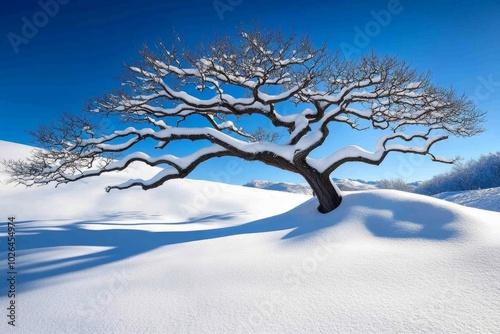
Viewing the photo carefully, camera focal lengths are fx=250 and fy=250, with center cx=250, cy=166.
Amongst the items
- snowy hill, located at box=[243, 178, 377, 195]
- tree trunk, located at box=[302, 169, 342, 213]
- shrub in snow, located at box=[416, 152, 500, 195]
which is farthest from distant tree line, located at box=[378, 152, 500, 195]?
tree trunk, located at box=[302, 169, 342, 213]

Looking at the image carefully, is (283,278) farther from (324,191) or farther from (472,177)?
(472,177)

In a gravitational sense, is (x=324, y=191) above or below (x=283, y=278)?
above

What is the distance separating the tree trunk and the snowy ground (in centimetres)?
110

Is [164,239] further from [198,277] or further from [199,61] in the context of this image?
[199,61]

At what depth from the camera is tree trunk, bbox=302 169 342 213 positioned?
645 cm

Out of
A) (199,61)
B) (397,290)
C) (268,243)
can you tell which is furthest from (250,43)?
(397,290)

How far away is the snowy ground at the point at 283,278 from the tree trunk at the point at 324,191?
43.4 inches

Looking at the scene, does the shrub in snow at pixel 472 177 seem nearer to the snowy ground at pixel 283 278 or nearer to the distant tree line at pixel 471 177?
the distant tree line at pixel 471 177

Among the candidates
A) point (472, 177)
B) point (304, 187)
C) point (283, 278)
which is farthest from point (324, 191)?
point (304, 187)

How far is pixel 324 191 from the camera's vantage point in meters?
6.55

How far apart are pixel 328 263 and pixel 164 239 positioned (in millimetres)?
3408

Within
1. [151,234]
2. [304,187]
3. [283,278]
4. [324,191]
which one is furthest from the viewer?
[304,187]

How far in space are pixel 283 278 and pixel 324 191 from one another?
427cm

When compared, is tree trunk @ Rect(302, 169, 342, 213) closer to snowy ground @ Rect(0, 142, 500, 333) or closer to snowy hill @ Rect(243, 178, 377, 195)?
snowy ground @ Rect(0, 142, 500, 333)
